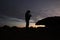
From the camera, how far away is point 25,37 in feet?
26.0

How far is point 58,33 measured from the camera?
8273 millimetres

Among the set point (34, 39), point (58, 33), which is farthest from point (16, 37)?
point (58, 33)

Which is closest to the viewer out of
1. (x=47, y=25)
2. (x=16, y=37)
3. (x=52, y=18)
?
(x=16, y=37)

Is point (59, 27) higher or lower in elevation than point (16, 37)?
higher

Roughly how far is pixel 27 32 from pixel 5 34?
4.49ft

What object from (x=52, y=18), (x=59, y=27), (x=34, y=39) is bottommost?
(x=34, y=39)

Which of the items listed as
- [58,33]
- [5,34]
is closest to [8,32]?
[5,34]

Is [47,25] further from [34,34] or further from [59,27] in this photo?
[34,34]

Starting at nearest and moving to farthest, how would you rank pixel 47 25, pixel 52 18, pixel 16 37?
pixel 16 37, pixel 52 18, pixel 47 25

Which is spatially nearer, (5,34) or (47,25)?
(5,34)

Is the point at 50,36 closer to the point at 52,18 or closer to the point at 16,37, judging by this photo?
the point at 52,18

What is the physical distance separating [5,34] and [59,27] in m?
3.67

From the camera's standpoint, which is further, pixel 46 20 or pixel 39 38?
pixel 46 20

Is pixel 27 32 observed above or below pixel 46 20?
below
